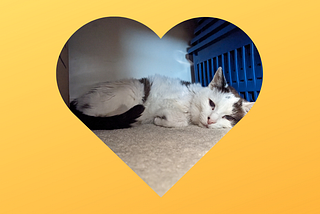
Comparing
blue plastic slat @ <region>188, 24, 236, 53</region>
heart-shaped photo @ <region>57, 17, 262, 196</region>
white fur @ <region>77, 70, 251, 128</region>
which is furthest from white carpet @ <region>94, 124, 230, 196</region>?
blue plastic slat @ <region>188, 24, 236, 53</region>

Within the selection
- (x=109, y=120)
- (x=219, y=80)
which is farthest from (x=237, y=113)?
(x=109, y=120)

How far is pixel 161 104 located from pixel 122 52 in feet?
1.44

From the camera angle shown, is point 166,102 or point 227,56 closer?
point 227,56

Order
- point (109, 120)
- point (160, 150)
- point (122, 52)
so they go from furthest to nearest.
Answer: point (122, 52) < point (109, 120) < point (160, 150)

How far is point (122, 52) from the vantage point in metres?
1.36

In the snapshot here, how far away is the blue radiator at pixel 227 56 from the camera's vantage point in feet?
4.21

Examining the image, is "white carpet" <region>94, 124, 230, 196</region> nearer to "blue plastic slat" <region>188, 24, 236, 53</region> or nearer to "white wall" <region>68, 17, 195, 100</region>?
"white wall" <region>68, 17, 195, 100</region>

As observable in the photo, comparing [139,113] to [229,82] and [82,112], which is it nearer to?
[82,112]

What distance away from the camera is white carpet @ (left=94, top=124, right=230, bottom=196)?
0.73 m

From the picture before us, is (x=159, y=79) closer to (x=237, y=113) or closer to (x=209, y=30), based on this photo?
(x=209, y=30)

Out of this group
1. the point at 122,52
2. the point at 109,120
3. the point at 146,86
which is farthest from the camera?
the point at 146,86

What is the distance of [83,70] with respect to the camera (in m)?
1.27

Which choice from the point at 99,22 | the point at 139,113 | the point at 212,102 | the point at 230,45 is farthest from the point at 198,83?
the point at 99,22

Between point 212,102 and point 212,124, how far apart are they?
0.17 meters
